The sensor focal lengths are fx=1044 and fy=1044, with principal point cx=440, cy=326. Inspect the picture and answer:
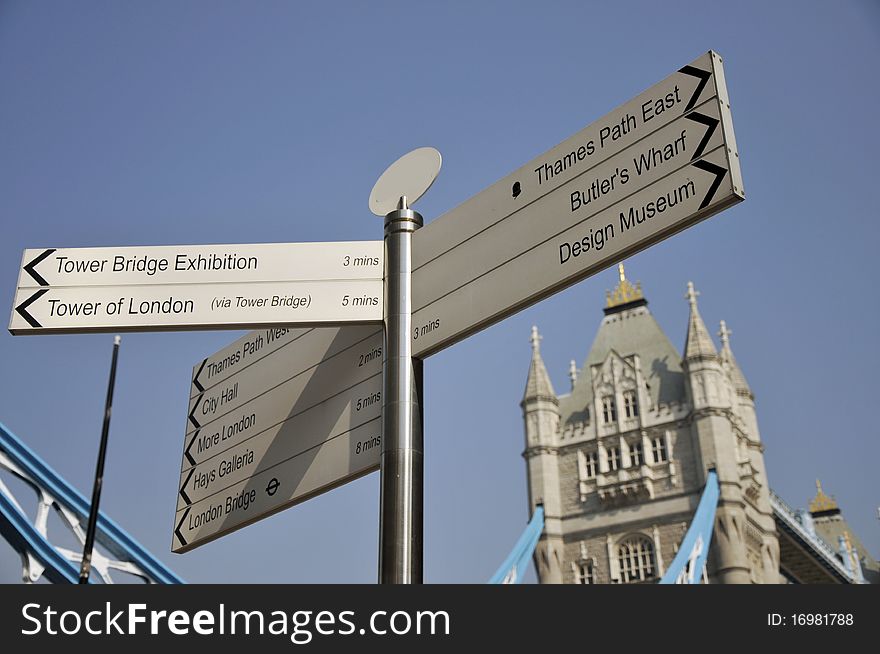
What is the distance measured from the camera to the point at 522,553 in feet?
152

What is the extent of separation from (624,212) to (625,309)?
53309 mm

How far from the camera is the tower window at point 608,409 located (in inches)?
1970

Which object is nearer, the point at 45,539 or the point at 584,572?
the point at 45,539

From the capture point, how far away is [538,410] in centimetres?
5066

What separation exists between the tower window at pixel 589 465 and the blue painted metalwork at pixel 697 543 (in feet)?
17.7

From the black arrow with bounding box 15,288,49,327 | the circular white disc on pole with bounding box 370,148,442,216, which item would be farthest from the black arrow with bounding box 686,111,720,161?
the black arrow with bounding box 15,288,49,327

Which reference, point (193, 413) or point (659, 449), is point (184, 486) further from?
point (659, 449)

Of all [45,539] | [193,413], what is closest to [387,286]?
[193,413]

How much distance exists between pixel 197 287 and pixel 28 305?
1.72 ft

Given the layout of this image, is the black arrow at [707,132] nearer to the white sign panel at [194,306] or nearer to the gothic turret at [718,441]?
the white sign panel at [194,306]

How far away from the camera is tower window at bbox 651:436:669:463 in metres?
48.0

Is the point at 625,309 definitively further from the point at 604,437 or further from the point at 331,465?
the point at 331,465

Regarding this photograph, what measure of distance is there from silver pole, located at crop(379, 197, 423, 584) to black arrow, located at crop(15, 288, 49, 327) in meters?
1.09

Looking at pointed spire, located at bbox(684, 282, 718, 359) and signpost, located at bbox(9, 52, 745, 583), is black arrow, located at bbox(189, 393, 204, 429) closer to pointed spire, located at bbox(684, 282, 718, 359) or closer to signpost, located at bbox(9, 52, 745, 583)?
signpost, located at bbox(9, 52, 745, 583)
